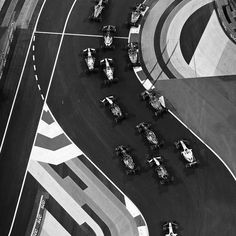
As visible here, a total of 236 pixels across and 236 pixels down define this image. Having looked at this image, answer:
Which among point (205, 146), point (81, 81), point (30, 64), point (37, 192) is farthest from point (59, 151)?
point (205, 146)

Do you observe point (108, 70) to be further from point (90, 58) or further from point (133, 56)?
point (133, 56)

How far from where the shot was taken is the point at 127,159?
47656mm

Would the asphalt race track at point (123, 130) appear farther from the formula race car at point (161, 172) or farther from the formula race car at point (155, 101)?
the formula race car at point (155, 101)

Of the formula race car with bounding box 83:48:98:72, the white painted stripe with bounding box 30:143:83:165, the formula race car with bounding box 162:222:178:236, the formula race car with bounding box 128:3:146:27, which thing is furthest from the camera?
the formula race car with bounding box 128:3:146:27

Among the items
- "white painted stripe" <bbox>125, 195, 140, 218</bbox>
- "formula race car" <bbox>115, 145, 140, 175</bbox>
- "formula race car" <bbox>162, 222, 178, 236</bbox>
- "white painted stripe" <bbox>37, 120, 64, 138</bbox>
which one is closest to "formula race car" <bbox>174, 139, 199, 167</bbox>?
"formula race car" <bbox>115, 145, 140, 175</bbox>

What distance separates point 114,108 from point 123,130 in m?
3.14

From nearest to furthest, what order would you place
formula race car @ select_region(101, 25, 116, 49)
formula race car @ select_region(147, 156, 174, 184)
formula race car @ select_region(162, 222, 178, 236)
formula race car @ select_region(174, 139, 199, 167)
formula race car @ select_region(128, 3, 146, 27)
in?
formula race car @ select_region(162, 222, 178, 236), formula race car @ select_region(147, 156, 174, 184), formula race car @ select_region(174, 139, 199, 167), formula race car @ select_region(101, 25, 116, 49), formula race car @ select_region(128, 3, 146, 27)

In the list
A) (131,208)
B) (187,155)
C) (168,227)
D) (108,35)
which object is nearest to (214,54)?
(108,35)

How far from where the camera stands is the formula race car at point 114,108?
167ft

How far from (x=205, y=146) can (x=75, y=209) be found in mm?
17865

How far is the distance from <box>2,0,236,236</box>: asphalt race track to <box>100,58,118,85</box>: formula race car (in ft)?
2.88

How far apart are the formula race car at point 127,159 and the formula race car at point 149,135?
9.66 feet

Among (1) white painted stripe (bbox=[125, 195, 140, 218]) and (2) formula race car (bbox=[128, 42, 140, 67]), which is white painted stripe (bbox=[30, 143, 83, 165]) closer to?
(1) white painted stripe (bbox=[125, 195, 140, 218])

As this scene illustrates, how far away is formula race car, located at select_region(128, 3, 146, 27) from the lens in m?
58.4
